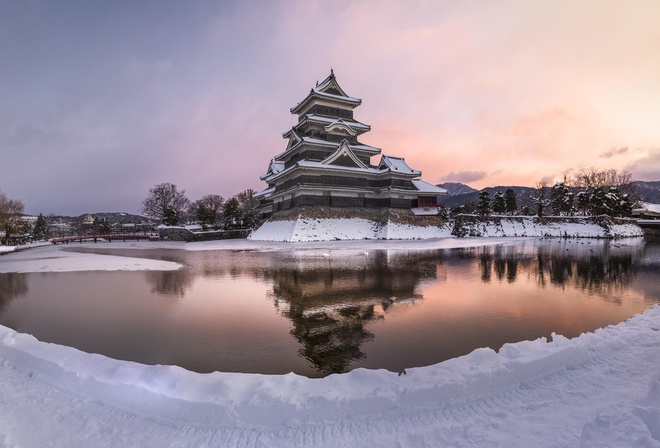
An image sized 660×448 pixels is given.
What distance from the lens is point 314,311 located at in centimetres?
841

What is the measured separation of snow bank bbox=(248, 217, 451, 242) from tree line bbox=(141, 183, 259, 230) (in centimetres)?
1220

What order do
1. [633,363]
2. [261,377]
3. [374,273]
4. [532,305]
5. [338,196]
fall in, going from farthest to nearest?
[338,196]
[374,273]
[532,305]
[633,363]
[261,377]

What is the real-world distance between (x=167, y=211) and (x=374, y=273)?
1678 inches

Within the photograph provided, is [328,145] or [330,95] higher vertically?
[330,95]

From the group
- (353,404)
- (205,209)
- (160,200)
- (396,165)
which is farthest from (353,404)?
(160,200)

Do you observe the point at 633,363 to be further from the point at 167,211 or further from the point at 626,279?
the point at 167,211

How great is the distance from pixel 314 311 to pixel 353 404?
4.81 metres

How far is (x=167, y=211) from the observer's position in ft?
153

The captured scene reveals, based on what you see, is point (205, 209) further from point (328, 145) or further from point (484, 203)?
point (484, 203)

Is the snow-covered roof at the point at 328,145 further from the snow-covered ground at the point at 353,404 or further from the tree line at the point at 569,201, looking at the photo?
the snow-covered ground at the point at 353,404

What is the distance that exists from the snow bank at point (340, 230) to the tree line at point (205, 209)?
Answer: 40.0 ft

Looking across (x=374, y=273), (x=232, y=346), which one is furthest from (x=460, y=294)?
(x=232, y=346)

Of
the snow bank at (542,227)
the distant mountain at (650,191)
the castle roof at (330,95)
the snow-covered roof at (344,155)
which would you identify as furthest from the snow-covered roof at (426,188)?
the distant mountain at (650,191)

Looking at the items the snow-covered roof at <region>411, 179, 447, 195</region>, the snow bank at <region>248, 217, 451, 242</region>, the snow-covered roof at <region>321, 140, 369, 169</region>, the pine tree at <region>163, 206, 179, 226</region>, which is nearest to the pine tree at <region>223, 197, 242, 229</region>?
the pine tree at <region>163, 206, 179, 226</region>
